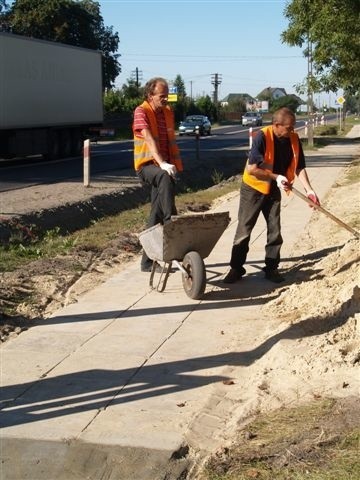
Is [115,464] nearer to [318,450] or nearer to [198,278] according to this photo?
[318,450]

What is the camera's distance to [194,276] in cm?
704

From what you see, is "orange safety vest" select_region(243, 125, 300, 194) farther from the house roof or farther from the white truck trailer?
the house roof

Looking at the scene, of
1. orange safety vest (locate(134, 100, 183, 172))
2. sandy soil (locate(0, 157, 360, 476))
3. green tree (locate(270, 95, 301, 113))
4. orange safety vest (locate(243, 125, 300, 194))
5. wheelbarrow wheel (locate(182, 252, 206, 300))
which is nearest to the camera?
sandy soil (locate(0, 157, 360, 476))

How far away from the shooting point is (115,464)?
3980 millimetres

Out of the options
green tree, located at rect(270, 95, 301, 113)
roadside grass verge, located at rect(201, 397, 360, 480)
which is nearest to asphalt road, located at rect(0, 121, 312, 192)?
green tree, located at rect(270, 95, 301, 113)

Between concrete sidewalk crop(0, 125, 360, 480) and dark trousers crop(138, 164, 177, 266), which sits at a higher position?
dark trousers crop(138, 164, 177, 266)

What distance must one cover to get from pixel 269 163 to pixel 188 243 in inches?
45.2

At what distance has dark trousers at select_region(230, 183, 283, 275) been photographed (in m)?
7.66

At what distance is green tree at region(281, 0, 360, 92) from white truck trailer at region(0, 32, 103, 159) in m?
Answer: 8.42

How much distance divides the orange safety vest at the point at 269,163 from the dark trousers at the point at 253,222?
8 cm

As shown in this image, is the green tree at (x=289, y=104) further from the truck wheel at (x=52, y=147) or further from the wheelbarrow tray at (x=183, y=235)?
the truck wheel at (x=52, y=147)

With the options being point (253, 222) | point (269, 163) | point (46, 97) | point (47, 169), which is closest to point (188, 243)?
point (253, 222)

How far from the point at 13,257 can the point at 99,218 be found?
4684mm

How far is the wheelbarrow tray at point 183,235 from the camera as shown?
7.01 meters
